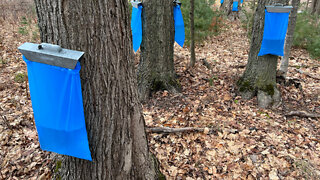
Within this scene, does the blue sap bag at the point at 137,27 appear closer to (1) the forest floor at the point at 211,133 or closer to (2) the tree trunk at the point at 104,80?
(1) the forest floor at the point at 211,133

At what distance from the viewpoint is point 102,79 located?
1.61 metres

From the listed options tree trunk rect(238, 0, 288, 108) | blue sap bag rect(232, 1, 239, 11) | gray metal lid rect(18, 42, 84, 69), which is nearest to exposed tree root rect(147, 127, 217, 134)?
tree trunk rect(238, 0, 288, 108)

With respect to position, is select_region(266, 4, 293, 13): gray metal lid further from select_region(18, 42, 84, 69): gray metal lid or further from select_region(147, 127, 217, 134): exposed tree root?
select_region(18, 42, 84, 69): gray metal lid

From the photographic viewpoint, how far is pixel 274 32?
377 cm

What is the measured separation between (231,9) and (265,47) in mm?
9521

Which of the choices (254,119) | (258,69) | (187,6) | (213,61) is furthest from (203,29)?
(254,119)

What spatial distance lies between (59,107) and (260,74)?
12.6ft

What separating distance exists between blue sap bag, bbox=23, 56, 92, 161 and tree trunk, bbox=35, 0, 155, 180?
0.12 meters

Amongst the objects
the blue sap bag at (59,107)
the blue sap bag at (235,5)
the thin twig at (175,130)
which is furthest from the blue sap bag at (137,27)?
the blue sap bag at (235,5)

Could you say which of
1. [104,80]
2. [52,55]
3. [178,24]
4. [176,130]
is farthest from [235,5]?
[52,55]

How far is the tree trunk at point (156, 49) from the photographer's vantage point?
3.98 m

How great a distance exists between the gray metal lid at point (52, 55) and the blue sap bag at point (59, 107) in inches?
1.4

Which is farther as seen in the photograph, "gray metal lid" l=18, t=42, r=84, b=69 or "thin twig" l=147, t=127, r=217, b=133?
"thin twig" l=147, t=127, r=217, b=133

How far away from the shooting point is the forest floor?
266 cm
